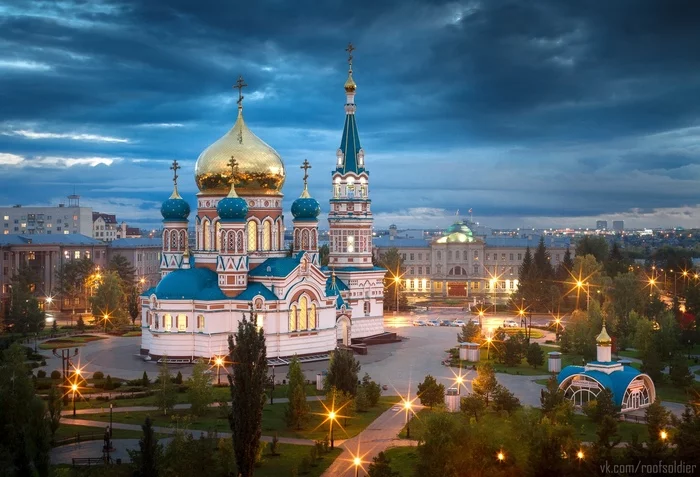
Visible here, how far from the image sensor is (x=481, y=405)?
33.2m

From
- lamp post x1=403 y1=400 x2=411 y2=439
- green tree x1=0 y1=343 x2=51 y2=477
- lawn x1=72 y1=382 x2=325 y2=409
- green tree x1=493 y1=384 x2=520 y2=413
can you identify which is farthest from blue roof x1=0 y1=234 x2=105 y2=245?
green tree x1=493 y1=384 x2=520 y2=413

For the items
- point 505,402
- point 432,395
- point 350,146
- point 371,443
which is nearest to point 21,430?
point 371,443

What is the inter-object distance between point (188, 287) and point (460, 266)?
63.8 meters

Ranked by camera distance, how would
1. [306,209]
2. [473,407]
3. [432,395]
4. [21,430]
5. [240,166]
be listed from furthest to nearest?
[306,209], [240,166], [432,395], [473,407], [21,430]

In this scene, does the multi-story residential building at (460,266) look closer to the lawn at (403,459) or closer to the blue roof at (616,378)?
the blue roof at (616,378)

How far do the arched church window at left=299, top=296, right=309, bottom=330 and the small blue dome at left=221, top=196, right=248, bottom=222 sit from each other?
597cm

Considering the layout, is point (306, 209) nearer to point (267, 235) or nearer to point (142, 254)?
point (267, 235)

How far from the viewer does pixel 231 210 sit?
5075 centimetres

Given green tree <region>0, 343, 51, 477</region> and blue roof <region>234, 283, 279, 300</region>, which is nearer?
green tree <region>0, 343, 51, 477</region>

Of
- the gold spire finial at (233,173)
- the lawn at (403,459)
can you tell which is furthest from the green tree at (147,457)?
the gold spire finial at (233,173)

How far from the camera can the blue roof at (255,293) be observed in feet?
165

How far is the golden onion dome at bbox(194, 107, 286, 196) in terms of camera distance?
5419cm

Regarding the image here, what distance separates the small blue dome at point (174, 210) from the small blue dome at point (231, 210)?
6301mm

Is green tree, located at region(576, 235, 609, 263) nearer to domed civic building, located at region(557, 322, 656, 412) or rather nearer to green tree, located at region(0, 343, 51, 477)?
domed civic building, located at region(557, 322, 656, 412)
